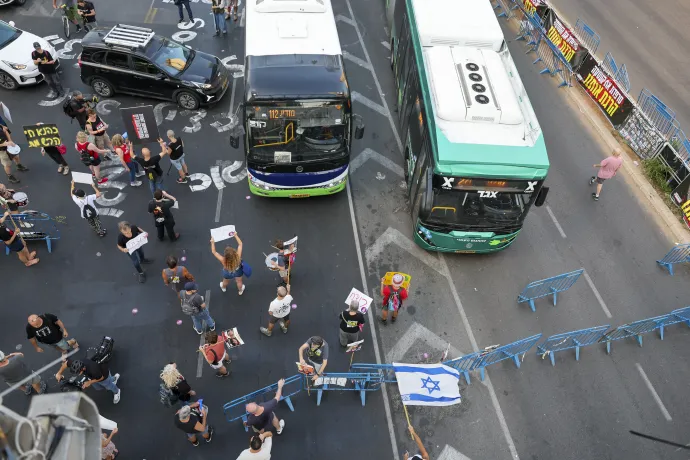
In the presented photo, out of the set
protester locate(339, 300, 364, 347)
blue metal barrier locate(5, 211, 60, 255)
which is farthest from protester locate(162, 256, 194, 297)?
blue metal barrier locate(5, 211, 60, 255)

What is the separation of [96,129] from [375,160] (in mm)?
7783

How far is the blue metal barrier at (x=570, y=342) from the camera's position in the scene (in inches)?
417

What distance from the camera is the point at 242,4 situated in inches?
797

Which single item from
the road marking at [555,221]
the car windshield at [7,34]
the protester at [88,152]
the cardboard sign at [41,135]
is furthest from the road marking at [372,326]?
the car windshield at [7,34]

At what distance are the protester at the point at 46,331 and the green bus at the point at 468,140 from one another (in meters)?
7.81

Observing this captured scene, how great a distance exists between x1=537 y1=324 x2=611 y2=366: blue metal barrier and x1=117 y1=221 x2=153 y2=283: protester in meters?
9.12

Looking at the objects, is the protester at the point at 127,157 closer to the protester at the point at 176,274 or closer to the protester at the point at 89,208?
the protester at the point at 89,208

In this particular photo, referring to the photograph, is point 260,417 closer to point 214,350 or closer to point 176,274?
point 214,350

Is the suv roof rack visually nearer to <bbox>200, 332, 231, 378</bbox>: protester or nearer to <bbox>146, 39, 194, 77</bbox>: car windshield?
<bbox>146, 39, 194, 77</bbox>: car windshield

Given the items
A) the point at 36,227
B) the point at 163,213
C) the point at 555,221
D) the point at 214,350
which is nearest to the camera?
the point at 214,350

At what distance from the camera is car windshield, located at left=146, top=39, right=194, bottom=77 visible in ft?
48.5

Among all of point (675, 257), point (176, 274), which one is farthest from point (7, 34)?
point (675, 257)

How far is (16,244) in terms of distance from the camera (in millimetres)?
10562

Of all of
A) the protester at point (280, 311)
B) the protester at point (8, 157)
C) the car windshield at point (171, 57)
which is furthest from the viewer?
the car windshield at point (171, 57)
